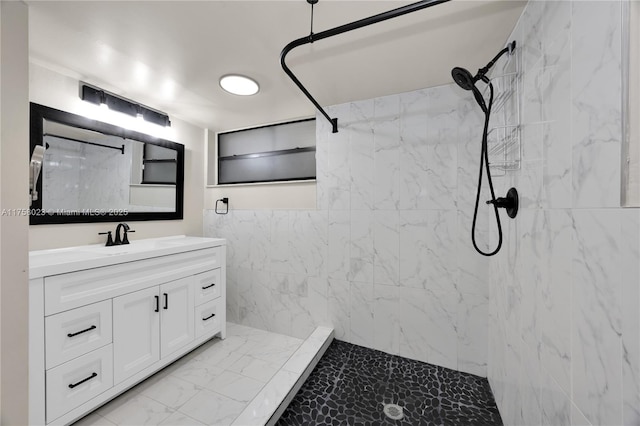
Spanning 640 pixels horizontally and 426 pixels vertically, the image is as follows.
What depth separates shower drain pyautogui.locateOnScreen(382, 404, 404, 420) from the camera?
147cm

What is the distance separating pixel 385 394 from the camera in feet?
5.37

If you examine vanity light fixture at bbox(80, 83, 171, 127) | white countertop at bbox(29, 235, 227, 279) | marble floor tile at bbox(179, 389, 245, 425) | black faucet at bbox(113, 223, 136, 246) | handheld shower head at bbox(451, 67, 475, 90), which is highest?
vanity light fixture at bbox(80, 83, 171, 127)

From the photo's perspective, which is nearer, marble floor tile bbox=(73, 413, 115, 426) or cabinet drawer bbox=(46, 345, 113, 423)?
cabinet drawer bbox=(46, 345, 113, 423)

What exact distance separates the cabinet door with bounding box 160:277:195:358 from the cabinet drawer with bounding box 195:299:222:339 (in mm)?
62

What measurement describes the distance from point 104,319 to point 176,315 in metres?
0.51

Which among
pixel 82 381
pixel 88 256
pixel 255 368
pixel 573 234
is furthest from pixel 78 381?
pixel 573 234

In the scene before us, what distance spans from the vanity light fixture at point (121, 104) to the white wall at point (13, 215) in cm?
77

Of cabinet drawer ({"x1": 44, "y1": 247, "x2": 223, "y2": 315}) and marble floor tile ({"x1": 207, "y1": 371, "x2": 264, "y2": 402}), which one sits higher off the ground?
cabinet drawer ({"x1": 44, "y1": 247, "x2": 223, "y2": 315})

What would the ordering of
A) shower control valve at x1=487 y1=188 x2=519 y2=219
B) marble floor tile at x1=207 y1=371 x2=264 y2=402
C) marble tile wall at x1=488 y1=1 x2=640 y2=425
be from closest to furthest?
marble tile wall at x1=488 y1=1 x2=640 y2=425
shower control valve at x1=487 y1=188 x2=519 y2=219
marble floor tile at x1=207 y1=371 x2=264 y2=402

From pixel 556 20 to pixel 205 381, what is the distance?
2711mm

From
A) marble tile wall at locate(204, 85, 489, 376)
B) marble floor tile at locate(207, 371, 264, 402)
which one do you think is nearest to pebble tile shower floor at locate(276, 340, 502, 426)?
marble tile wall at locate(204, 85, 489, 376)

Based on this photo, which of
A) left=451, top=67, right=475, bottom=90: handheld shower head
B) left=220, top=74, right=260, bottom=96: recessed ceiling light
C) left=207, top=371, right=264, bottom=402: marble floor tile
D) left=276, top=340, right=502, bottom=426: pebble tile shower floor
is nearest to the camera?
left=451, top=67, right=475, bottom=90: handheld shower head

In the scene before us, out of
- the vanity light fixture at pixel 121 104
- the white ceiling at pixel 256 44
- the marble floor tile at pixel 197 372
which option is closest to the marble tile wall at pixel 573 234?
the white ceiling at pixel 256 44

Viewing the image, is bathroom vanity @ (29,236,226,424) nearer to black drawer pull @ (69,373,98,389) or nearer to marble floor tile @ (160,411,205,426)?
black drawer pull @ (69,373,98,389)
